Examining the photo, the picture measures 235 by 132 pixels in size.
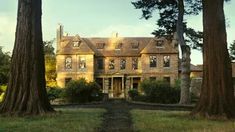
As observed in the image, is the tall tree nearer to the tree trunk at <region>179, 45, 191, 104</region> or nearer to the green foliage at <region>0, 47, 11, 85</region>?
the tree trunk at <region>179, 45, 191, 104</region>

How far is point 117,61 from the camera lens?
73188 millimetres

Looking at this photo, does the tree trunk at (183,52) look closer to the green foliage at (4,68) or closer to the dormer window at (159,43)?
the green foliage at (4,68)

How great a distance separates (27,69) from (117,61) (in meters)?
53.8

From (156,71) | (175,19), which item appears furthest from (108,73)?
(175,19)

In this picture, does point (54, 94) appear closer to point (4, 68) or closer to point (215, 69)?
point (4, 68)

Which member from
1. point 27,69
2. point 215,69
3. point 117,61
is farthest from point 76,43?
point 215,69

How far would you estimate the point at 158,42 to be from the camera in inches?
2844

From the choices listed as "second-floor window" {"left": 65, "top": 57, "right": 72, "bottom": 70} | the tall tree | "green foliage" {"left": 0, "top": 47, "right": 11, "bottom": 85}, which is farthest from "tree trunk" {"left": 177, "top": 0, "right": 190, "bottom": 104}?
"second-floor window" {"left": 65, "top": 57, "right": 72, "bottom": 70}

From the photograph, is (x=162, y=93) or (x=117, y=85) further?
(x=117, y=85)

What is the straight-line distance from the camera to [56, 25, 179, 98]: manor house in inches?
2835

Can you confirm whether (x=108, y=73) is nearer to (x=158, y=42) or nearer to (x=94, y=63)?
(x=94, y=63)

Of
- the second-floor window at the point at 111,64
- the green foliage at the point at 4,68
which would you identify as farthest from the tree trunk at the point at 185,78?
the second-floor window at the point at 111,64

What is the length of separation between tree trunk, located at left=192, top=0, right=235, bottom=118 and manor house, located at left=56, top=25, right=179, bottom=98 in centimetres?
5202

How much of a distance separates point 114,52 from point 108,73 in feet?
10.8
